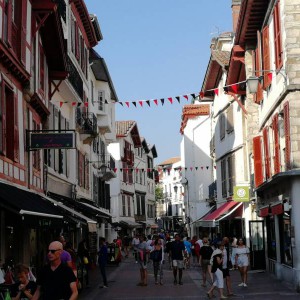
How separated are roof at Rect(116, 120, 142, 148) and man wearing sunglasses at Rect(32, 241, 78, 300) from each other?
5821 cm

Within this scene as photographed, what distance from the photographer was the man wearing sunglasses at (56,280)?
8.27 metres

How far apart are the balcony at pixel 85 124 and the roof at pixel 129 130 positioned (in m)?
30.8

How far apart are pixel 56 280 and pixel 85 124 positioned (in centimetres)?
2534

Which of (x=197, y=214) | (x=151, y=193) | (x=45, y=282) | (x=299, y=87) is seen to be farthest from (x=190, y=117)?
(x=45, y=282)

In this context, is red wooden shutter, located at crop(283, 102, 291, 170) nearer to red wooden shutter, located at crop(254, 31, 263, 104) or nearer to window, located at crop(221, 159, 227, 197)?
red wooden shutter, located at crop(254, 31, 263, 104)

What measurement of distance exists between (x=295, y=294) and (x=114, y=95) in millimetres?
32011

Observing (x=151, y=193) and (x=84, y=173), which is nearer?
(x=84, y=173)

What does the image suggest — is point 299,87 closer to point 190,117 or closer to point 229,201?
point 229,201

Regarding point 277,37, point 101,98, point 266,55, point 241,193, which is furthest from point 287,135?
point 101,98

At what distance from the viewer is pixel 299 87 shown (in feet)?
63.3

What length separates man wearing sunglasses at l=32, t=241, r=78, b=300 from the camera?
8.27 metres

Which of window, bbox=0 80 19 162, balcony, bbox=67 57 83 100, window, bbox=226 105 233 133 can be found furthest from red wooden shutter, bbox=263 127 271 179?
window, bbox=226 105 233 133

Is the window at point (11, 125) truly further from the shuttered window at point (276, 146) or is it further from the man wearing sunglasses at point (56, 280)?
the man wearing sunglasses at point (56, 280)

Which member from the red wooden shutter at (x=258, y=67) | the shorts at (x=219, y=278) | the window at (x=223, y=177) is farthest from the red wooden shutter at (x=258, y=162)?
the window at (x=223, y=177)
